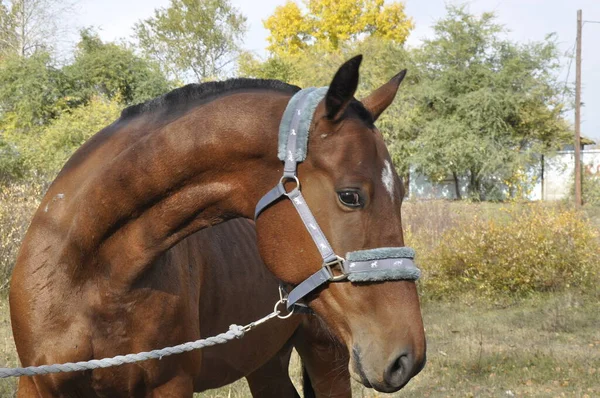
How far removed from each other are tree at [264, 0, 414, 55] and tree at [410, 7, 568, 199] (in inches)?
373

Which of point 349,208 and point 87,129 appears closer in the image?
point 349,208

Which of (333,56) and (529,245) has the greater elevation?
(333,56)

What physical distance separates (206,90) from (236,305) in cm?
126

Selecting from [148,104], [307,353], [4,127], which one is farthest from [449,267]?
[4,127]

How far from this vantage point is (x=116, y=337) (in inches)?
103

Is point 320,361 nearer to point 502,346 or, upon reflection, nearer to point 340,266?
point 340,266

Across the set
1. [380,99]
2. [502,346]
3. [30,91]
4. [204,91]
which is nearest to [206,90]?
[204,91]

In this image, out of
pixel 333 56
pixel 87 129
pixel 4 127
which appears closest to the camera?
pixel 87 129

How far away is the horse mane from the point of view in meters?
2.71

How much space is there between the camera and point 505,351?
7723mm

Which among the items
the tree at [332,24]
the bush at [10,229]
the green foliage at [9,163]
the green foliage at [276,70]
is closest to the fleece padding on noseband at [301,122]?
the bush at [10,229]

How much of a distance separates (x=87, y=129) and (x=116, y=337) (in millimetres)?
24840

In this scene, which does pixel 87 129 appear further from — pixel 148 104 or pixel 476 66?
pixel 148 104

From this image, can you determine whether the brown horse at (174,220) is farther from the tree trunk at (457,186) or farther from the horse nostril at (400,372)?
the tree trunk at (457,186)
